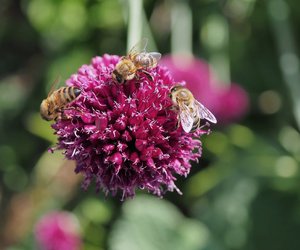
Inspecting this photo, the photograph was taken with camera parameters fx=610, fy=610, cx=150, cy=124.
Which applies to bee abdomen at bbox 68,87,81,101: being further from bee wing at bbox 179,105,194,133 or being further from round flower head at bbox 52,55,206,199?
bee wing at bbox 179,105,194,133

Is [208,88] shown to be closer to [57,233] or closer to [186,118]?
[57,233]

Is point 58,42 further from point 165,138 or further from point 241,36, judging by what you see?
point 165,138

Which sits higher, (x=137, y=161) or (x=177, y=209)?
(x=137, y=161)

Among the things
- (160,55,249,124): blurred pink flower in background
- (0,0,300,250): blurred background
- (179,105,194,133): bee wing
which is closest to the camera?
(179,105,194,133): bee wing

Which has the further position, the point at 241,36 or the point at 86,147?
the point at 241,36

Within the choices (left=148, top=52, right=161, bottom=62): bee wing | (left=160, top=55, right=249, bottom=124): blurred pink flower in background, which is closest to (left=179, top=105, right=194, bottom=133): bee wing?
(left=148, top=52, right=161, bottom=62): bee wing

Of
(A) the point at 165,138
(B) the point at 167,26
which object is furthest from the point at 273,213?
(A) the point at 165,138

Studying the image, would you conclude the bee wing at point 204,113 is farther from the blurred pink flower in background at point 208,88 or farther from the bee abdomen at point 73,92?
the blurred pink flower in background at point 208,88
